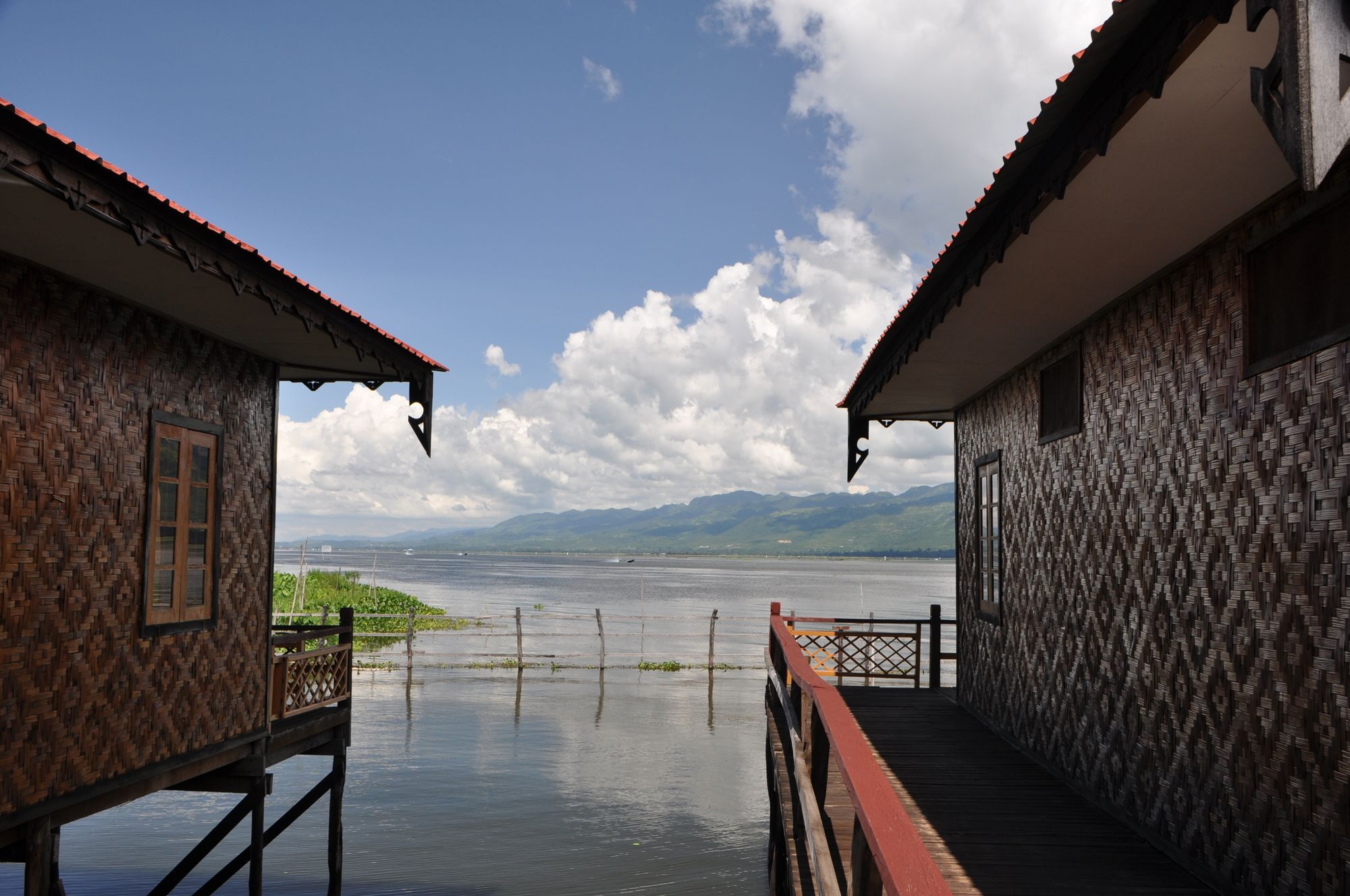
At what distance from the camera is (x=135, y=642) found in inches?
246

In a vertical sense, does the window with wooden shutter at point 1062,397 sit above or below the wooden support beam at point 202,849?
above

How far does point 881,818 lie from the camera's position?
2.33 m

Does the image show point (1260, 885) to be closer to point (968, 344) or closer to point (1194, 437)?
point (1194, 437)

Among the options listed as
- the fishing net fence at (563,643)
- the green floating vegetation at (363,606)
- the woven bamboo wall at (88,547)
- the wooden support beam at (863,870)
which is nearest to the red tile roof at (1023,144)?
the wooden support beam at (863,870)

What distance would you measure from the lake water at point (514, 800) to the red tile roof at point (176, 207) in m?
5.28

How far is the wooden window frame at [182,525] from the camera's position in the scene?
646 centimetres

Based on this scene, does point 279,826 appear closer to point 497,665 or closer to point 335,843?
point 335,843

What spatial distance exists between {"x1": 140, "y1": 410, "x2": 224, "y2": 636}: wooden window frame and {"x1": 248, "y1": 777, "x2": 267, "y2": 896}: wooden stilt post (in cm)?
144

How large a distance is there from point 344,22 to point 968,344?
7.44 meters

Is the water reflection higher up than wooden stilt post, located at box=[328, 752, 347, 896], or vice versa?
wooden stilt post, located at box=[328, 752, 347, 896]

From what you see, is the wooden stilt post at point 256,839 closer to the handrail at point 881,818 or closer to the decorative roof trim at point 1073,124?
the handrail at point 881,818

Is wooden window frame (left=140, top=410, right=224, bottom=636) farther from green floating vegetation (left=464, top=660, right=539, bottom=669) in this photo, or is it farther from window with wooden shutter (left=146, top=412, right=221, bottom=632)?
green floating vegetation (left=464, top=660, right=539, bottom=669)

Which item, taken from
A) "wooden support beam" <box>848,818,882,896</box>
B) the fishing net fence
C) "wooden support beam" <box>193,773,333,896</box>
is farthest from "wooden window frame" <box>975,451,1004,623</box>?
"wooden support beam" <box>848,818,882,896</box>

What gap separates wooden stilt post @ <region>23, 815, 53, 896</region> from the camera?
17.4 ft
